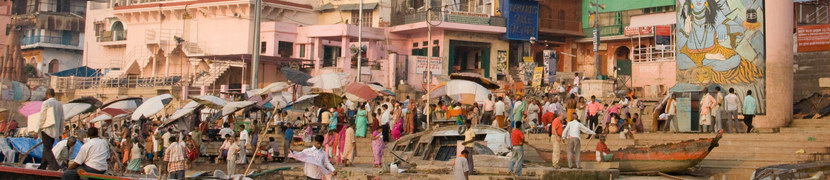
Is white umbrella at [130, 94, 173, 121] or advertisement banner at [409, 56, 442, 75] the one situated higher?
advertisement banner at [409, 56, 442, 75]

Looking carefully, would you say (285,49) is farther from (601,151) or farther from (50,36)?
(601,151)

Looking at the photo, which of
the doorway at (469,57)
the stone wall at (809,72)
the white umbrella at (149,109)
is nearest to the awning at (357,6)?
the doorway at (469,57)

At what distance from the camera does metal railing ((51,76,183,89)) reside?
44.4 meters

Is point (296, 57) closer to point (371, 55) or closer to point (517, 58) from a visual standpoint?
point (371, 55)

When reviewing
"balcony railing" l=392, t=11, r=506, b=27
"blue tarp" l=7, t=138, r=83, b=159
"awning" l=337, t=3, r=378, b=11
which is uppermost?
"awning" l=337, t=3, r=378, b=11

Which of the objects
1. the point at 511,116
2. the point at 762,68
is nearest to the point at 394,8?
the point at 511,116

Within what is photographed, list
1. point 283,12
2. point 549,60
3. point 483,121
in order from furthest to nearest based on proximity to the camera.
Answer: point 283,12 < point 549,60 < point 483,121

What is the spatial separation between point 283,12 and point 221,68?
12.0 feet

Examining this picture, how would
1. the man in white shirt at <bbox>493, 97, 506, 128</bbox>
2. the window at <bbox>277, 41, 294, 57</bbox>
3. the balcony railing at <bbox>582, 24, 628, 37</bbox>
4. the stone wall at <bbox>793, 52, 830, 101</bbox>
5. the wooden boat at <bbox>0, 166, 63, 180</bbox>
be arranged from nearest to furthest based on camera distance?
the wooden boat at <bbox>0, 166, 63, 180</bbox>, the man in white shirt at <bbox>493, 97, 506, 128</bbox>, the stone wall at <bbox>793, 52, 830, 101</bbox>, the balcony railing at <bbox>582, 24, 628, 37</bbox>, the window at <bbox>277, 41, 294, 57</bbox>

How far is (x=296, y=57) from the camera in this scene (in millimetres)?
43750

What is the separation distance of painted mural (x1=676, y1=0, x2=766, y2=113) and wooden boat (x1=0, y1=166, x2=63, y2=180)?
1562 cm

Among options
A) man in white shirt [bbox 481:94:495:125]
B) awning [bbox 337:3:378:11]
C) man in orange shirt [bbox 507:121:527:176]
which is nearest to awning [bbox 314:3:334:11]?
awning [bbox 337:3:378:11]

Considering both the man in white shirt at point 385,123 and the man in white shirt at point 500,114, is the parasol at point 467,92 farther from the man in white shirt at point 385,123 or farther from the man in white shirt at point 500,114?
the man in white shirt at point 385,123

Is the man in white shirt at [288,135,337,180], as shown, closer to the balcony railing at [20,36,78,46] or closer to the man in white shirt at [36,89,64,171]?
the man in white shirt at [36,89,64,171]
